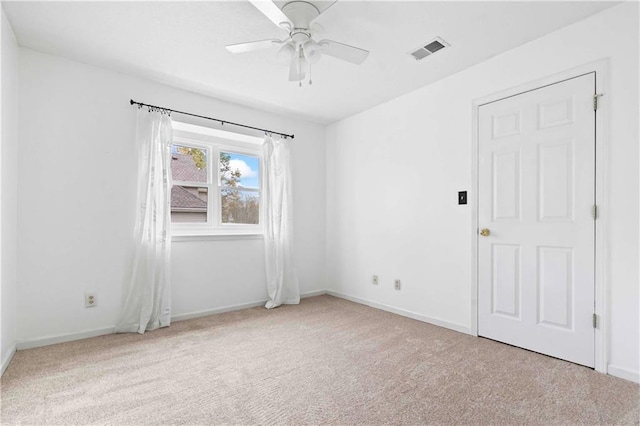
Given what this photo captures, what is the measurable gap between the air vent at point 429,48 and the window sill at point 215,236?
258 centimetres

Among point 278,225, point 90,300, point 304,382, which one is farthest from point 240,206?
point 304,382

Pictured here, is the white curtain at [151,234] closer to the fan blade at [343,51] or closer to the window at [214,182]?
the window at [214,182]

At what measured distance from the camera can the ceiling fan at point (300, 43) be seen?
79.7 inches

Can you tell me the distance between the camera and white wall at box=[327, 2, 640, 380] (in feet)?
6.91

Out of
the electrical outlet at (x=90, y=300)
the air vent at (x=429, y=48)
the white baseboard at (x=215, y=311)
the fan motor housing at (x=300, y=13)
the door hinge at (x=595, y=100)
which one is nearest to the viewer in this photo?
the fan motor housing at (x=300, y=13)

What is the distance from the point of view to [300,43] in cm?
220

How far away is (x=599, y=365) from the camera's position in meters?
2.18

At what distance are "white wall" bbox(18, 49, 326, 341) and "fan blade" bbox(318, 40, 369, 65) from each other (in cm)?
193

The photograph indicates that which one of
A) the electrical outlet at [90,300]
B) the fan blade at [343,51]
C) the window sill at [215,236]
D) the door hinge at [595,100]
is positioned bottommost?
the electrical outlet at [90,300]

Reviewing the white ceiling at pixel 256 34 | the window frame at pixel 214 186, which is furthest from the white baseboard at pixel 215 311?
the white ceiling at pixel 256 34

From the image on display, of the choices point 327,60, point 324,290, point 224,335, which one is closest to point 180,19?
point 327,60

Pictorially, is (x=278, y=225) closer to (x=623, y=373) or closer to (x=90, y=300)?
(x=90, y=300)

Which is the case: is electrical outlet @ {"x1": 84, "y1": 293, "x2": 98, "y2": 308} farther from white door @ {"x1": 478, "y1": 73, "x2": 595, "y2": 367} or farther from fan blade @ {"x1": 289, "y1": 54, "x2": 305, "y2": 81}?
white door @ {"x1": 478, "y1": 73, "x2": 595, "y2": 367}

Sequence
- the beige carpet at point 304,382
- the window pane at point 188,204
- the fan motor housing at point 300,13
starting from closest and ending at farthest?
the beige carpet at point 304,382, the fan motor housing at point 300,13, the window pane at point 188,204
